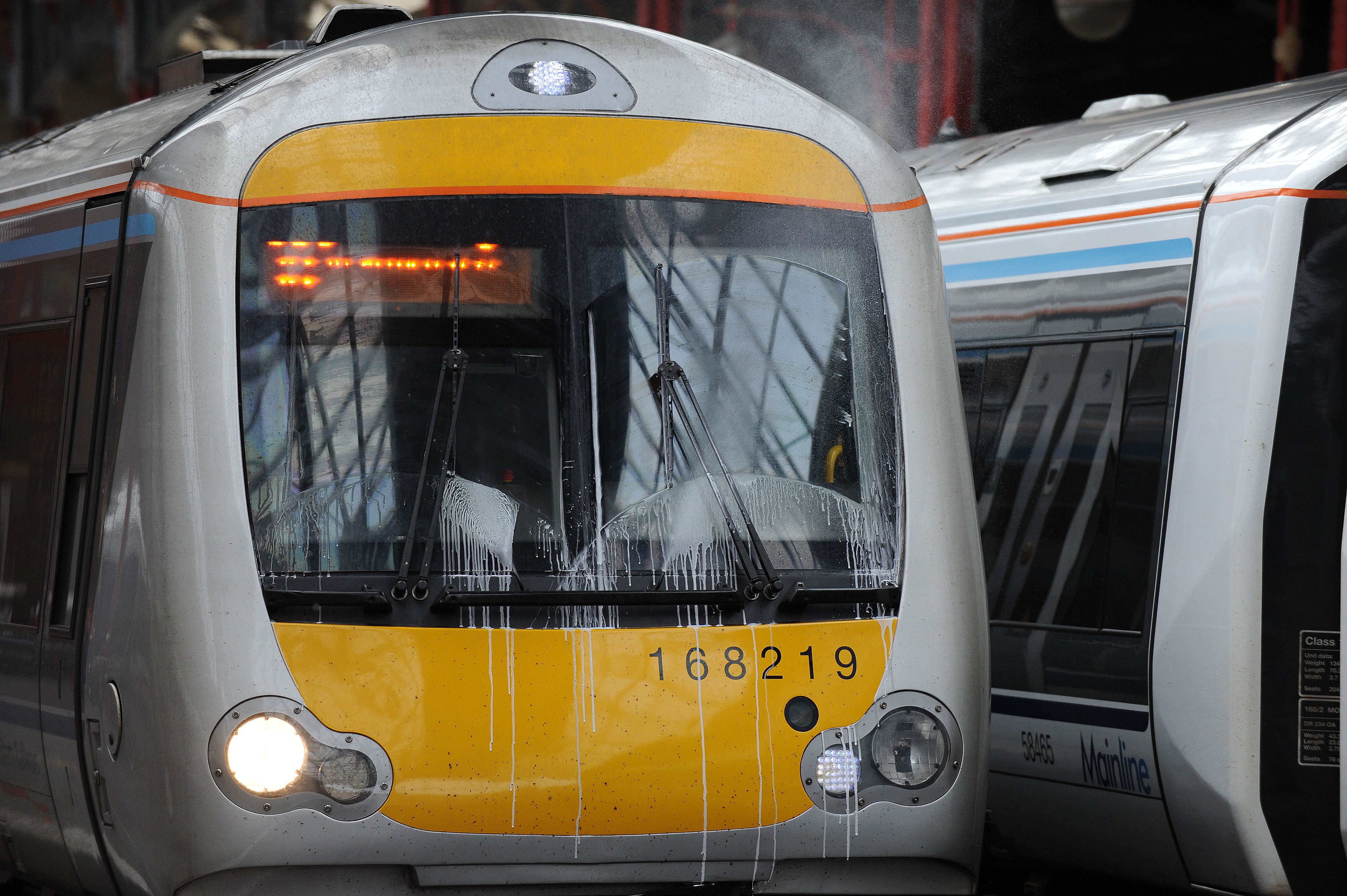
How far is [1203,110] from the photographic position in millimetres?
6648

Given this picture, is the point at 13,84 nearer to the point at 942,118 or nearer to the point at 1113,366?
the point at 942,118

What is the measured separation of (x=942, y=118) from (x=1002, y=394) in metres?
5.80

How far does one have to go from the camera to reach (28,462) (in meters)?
5.28

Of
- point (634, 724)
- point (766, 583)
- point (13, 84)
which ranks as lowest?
point (634, 724)

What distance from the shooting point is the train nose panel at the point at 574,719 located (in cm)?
427

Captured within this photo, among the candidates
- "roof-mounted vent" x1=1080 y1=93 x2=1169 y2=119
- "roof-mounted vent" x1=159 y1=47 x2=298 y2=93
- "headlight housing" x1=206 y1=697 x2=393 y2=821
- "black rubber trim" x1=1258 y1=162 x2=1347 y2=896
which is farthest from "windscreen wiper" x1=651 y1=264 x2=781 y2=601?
"roof-mounted vent" x1=1080 y1=93 x2=1169 y2=119

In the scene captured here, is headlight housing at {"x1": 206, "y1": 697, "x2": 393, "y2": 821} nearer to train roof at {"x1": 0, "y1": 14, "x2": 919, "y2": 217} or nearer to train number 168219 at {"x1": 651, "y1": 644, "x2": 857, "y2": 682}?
train number 168219 at {"x1": 651, "y1": 644, "x2": 857, "y2": 682}

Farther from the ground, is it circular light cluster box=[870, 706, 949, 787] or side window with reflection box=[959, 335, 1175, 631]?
side window with reflection box=[959, 335, 1175, 631]

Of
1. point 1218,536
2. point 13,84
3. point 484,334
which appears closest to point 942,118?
point 1218,536

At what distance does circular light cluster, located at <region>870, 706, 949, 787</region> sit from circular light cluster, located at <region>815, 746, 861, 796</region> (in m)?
0.06

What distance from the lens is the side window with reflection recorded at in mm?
6098

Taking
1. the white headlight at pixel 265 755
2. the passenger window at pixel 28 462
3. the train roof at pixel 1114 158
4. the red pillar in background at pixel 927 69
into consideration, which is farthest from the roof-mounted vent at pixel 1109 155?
the red pillar in background at pixel 927 69

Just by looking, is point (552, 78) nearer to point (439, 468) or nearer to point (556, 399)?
point (556, 399)

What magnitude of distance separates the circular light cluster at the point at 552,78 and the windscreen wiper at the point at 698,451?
59 centimetres
